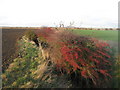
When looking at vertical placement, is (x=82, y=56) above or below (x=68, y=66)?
above

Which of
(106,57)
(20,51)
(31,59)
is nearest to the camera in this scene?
(106,57)

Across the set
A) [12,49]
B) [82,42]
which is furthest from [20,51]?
[82,42]

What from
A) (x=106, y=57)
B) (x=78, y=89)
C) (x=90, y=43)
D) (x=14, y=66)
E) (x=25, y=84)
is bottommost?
(x=78, y=89)

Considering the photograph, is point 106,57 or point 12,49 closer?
point 106,57

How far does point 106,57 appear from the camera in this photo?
5.39 metres

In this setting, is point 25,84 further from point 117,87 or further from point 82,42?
point 117,87

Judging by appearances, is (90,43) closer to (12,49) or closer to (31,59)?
(31,59)

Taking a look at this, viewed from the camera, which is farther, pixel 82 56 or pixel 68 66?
pixel 68 66

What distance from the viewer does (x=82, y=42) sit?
546 cm

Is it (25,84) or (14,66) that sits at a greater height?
(14,66)

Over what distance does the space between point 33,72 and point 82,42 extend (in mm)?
2398

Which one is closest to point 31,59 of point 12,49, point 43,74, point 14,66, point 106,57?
point 14,66

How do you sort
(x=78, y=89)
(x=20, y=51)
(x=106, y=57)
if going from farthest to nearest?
(x=20, y=51), (x=106, y=57), (x=78, y=89)

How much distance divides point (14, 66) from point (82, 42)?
3092 millimetres
